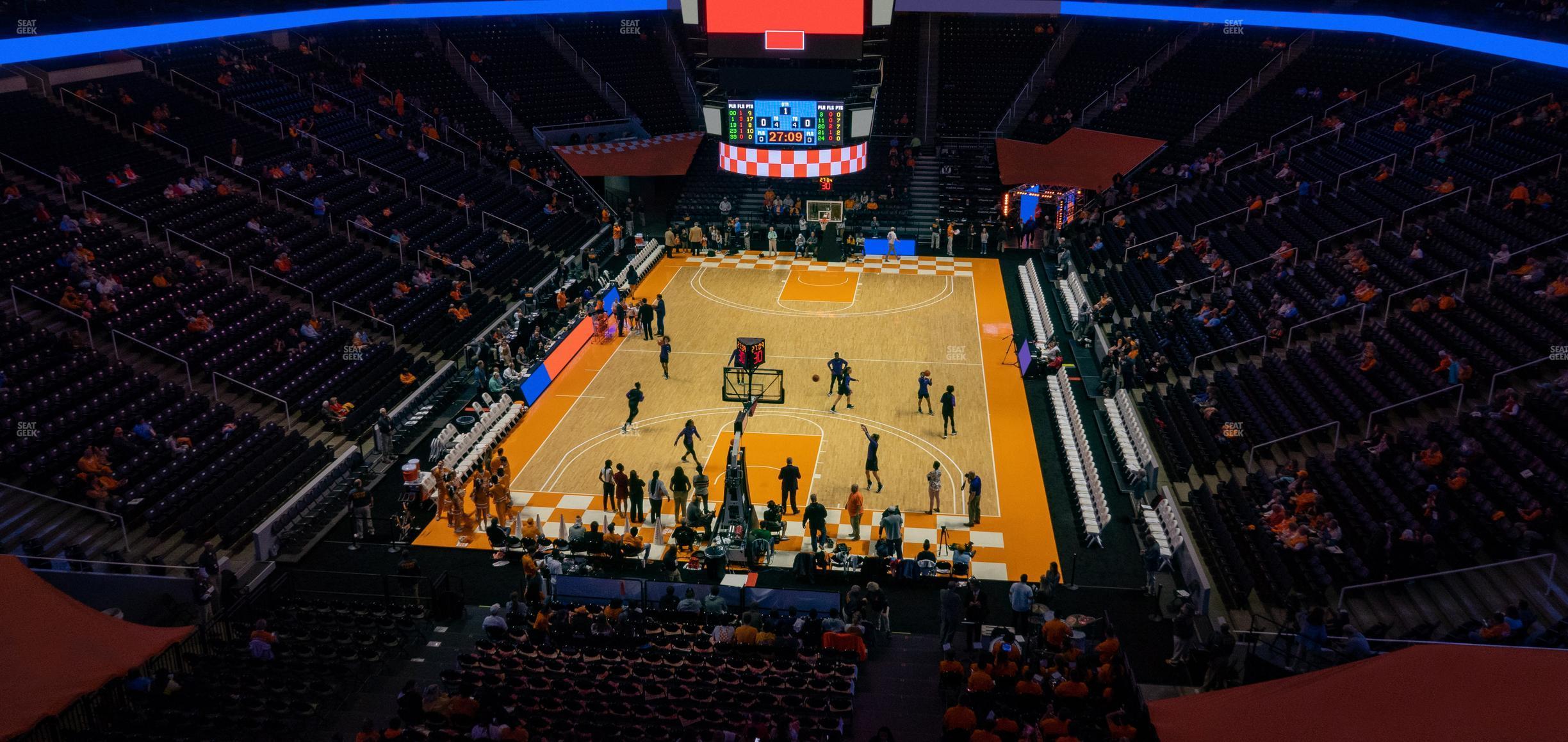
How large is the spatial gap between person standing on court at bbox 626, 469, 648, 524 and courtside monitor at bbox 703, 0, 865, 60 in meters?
10.3

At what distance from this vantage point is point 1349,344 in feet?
76.3

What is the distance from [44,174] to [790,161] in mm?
17562

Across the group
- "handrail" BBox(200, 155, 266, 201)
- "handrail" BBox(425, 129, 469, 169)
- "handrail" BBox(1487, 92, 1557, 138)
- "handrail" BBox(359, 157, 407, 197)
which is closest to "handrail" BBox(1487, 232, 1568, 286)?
"handrail" BBox(1487, 92, 1557, 138)

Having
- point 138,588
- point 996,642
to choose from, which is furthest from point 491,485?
point 996,642

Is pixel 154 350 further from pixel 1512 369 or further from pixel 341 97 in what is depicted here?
pixel 1512 369

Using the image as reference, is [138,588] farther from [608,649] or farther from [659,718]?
[659,718]

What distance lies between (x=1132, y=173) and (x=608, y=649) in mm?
30472

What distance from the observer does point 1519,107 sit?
29359mm

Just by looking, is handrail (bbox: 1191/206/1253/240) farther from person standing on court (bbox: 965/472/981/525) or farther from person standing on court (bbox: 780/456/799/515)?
person standing on court (bbox: 780/456/799/515)

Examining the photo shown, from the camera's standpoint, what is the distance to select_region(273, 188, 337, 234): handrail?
31.1 m

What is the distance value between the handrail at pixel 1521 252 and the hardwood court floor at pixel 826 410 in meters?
9.77

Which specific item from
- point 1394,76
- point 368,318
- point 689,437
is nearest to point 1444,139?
point 1394,76

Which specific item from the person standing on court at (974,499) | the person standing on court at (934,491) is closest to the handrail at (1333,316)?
the person standing on court at (974,499)

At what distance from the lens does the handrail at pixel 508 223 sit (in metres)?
36.2
